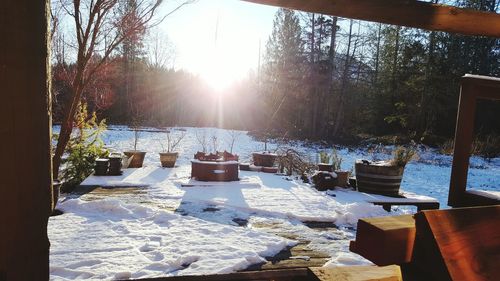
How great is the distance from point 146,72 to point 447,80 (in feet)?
78.0

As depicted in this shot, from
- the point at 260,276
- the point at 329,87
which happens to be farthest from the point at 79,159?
the point at 329,87

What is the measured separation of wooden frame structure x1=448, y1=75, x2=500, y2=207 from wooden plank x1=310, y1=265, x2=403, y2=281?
1.19 meters

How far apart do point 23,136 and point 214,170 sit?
261 inches

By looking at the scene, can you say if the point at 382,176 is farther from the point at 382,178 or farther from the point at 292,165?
the point at 292,165

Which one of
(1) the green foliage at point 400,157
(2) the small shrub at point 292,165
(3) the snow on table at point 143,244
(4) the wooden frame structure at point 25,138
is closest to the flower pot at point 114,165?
(3) the snow on table at point 143,244

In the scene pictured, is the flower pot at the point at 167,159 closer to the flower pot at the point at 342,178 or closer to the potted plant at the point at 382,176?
the flower pot at the point at 342,178

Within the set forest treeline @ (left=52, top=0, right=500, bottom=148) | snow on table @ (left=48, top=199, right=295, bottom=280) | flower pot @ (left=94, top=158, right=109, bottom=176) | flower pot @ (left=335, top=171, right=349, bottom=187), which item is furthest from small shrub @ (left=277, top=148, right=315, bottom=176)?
forest treeline @ (left=52, top=0, right=500, bottom=148)

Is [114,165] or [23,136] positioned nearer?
[23,136]

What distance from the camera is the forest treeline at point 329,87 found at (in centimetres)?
2094

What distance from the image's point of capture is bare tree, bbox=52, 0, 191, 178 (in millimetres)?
6300

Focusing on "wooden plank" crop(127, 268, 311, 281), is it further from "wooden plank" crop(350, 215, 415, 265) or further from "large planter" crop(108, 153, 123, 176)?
"large planter" crop(108, 153, 123, 176)

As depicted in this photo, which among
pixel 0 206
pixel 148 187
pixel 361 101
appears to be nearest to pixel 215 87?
pixel 361 101

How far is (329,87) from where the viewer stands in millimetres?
24391

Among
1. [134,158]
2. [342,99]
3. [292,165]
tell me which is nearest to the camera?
[134,158]
